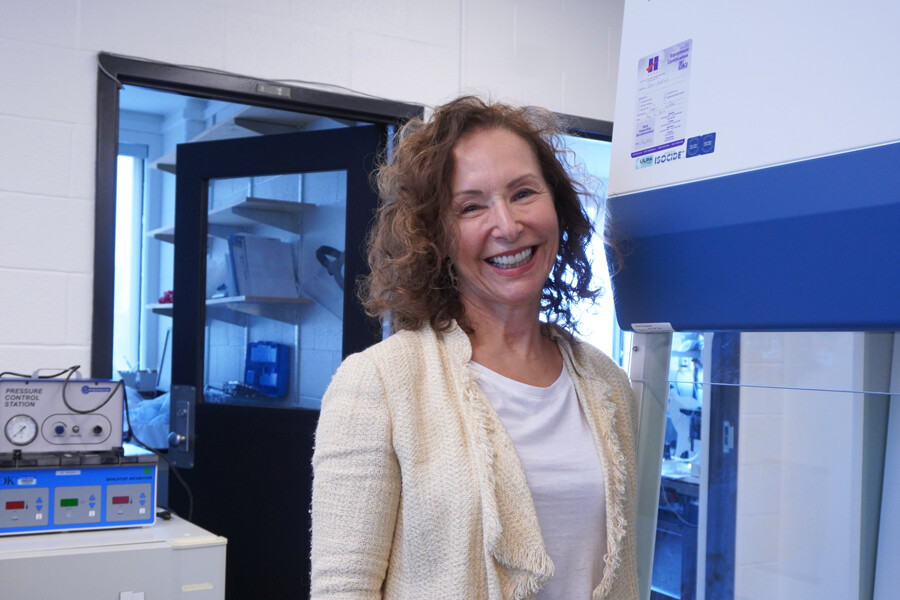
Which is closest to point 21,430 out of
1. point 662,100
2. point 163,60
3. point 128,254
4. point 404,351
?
point 163,60

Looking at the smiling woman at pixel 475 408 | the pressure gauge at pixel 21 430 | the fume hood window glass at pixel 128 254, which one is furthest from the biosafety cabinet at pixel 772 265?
the fume hood window glass at pixel 128 254

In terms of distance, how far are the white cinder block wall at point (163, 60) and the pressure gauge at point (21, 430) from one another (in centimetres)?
28

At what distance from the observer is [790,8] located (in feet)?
3.29

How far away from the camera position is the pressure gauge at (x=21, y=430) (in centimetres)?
183

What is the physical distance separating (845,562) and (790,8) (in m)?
0.65

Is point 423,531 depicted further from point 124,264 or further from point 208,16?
point 124,264

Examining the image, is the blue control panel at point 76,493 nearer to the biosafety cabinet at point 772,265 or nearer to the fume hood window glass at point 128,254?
the biosafety cabinet at point 772,265

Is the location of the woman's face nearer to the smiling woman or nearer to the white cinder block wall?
the smiling woman

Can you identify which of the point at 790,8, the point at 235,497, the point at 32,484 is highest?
the point at 790,8

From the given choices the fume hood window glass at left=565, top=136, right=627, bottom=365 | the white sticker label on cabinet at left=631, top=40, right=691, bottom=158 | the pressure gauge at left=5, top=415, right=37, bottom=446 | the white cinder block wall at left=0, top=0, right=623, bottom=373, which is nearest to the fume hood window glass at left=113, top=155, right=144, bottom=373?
the fume hood window glass at left=565, top=136, right=627, bottom=365

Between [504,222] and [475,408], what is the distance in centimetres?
24

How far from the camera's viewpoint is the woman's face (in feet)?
3.82

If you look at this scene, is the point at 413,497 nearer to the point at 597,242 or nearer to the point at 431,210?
the point at 431,210

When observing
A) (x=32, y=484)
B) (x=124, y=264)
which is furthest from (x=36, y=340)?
(x=124, y=264)
